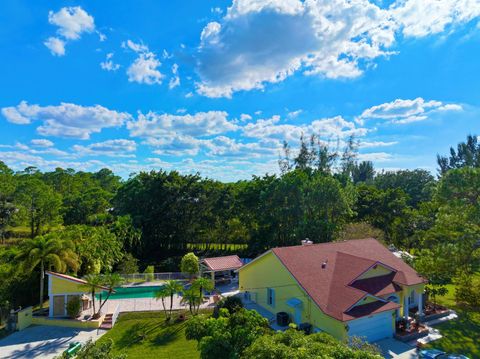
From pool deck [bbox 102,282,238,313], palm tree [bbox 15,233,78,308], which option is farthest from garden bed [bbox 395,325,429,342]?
palm tree [bbox 15,233,78,308]

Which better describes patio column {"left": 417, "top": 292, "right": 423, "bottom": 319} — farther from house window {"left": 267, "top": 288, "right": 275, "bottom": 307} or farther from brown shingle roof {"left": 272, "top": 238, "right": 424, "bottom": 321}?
house window {"left": 267, "top": 288, "right": 275, "bottom": 307}

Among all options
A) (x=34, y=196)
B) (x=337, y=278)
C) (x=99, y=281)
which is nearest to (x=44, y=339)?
(x=99, y=281)

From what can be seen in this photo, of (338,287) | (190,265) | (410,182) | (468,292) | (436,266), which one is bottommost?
(468,292)

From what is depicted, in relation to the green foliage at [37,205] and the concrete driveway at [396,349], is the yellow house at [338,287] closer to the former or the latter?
the concrete driveway at [396,349]

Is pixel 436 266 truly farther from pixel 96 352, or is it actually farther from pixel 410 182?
pixel 410 182

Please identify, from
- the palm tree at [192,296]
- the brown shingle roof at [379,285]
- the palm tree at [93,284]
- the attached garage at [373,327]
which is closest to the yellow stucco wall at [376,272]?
the brown shingle roof at [379,285]

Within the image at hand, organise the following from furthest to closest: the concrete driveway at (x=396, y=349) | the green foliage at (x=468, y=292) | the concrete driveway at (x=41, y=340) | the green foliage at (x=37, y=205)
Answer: the green foliage at (x=37, y=205)
the green foliage at (x=468, y=292)
the concrete driveway at (x=41, y=340)
the concrete driveway at (x=396, y=349)

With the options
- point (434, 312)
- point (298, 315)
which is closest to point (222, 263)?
point (298, 315)

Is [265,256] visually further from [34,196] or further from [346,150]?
[34,196]
